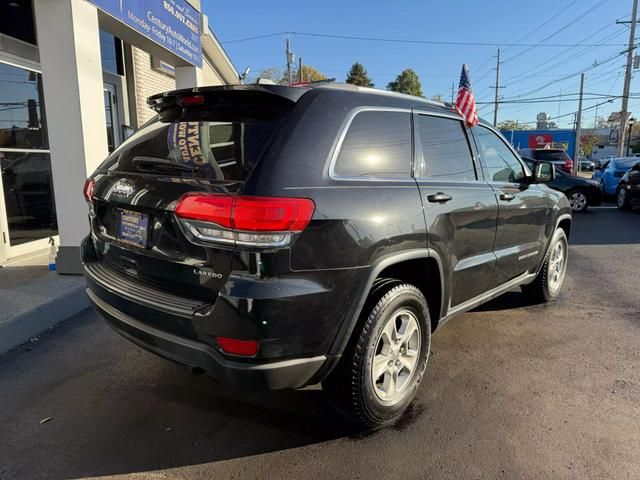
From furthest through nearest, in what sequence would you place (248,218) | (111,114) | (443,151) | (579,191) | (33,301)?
(579,191) < (111,114) < (33,301) < (443,151) < (248,218)

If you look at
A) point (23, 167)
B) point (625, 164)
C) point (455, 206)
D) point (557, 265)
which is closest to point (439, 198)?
point (455, 206)

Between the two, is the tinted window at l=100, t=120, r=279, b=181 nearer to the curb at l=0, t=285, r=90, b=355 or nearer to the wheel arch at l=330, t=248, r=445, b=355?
the wheel arch at l=330, t=248, r=445, b=355

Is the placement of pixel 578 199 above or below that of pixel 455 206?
below

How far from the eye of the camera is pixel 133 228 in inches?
103

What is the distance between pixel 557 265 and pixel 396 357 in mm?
3189

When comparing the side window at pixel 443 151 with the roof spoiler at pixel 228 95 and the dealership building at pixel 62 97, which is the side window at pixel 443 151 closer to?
the roof spoiler at pixel 228 95

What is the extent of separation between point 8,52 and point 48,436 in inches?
207

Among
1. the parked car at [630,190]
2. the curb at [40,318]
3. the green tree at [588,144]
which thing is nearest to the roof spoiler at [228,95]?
the curb at [40,318]

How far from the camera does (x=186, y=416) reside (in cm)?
293

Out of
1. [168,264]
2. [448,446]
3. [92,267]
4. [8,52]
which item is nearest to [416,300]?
[448,446]

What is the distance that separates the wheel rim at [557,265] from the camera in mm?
5035

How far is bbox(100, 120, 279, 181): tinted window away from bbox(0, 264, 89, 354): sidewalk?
2.01 meters

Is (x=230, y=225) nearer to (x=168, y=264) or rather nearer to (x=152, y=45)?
(x=168, y=264)

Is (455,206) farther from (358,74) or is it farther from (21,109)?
(358,74)
